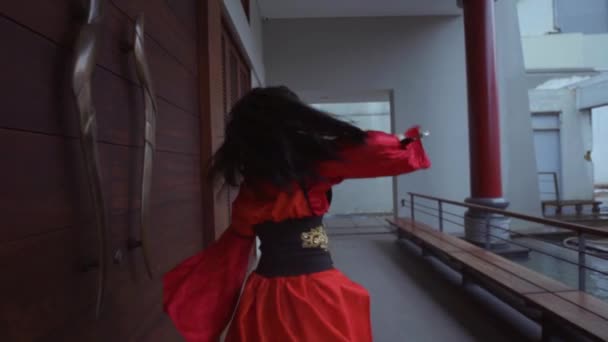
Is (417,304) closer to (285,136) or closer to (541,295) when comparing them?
(541,295)

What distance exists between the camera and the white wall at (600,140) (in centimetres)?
1041

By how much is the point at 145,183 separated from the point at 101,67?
297 millimetres

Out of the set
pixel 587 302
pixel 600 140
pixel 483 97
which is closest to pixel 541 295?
pixel 587 302

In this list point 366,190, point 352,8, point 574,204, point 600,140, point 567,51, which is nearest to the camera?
point 352,8

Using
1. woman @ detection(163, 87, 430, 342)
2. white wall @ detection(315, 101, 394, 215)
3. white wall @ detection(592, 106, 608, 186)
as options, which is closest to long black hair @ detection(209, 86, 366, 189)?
woman @ detection(163, 87, 430, 342)

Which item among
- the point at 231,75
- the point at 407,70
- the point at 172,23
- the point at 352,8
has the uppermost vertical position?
the point at 352,8

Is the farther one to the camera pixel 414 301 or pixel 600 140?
pixel 600 140

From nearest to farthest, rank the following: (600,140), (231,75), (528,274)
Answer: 1. (528,274)
2. (231,75)
3. (600,140)

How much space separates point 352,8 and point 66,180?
5524 mm

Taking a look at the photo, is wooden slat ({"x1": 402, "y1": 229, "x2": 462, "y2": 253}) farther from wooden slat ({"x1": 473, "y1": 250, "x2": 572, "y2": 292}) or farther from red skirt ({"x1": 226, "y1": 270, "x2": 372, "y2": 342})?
red skirt ({"x1": 226, "y1": 270, "x2": 372, "y2": 342})

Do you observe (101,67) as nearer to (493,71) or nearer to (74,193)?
(74,193)

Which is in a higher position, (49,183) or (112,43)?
(112,43)

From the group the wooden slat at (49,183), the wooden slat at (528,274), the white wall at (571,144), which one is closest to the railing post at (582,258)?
the wooden slat at (528,274)

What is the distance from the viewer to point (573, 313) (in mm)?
1838
